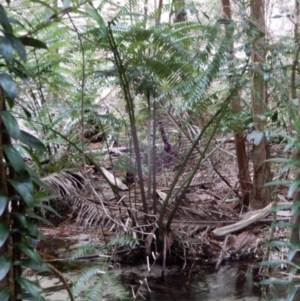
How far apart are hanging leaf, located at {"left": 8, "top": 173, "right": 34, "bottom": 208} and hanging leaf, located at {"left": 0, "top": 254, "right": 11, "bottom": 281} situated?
0.15m

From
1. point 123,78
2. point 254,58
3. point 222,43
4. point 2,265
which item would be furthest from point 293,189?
point 254,58

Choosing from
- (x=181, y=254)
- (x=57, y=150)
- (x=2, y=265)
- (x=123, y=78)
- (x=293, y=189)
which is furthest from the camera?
(x=57, y=150)

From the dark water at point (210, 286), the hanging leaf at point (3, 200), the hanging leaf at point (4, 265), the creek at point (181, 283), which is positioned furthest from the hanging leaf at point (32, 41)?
the dark water at point (210, 286)

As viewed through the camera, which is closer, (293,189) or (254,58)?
(293,189)

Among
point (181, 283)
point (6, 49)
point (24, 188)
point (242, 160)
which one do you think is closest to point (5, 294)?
point (24, 188)

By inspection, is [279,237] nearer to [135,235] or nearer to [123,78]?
[135,235]

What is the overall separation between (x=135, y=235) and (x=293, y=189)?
151 cm

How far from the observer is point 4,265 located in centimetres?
115

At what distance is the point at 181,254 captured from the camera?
288 centimetres

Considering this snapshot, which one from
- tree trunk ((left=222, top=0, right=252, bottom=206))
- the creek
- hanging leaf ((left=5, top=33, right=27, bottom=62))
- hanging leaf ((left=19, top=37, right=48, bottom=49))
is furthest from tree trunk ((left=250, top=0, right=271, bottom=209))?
hanging leaf ((left=5, top=33, right=27, bottom=62))

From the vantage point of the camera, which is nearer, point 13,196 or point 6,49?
point 6,49

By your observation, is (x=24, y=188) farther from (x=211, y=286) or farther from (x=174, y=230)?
(x=174, y=230)

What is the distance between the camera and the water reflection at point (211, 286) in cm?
239

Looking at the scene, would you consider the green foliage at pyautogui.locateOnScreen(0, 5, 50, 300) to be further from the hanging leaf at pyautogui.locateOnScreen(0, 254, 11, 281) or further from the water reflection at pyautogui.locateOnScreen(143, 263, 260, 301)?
the water reflection at pyautogui.locateOnScreen(143, 263, 260, 301)
